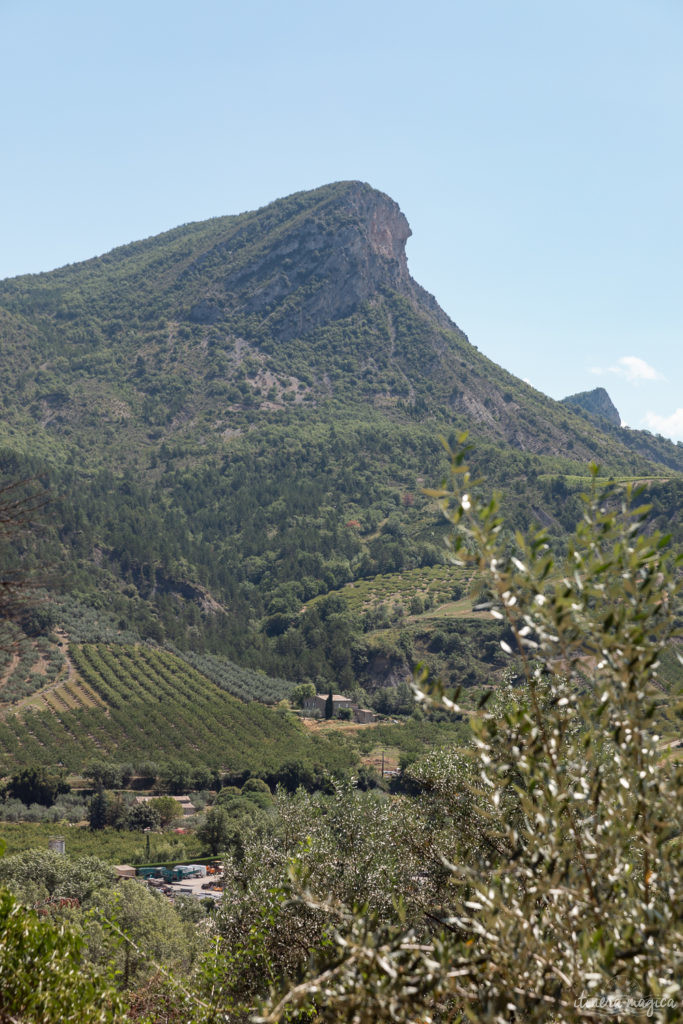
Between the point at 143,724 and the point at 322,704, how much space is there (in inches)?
1445

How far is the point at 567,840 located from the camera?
5496 millimetres

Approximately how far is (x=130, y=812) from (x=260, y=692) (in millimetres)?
47942

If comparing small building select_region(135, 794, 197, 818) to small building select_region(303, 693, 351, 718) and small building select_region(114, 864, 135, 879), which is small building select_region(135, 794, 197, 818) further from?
small building select_region(303, 693, 351, 718)

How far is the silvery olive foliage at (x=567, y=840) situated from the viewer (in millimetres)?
4645

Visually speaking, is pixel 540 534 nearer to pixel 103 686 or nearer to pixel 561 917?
pixel 561 917

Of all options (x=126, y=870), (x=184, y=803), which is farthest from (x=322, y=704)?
(x=126, y=870)

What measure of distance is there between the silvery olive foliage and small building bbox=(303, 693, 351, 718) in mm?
108988

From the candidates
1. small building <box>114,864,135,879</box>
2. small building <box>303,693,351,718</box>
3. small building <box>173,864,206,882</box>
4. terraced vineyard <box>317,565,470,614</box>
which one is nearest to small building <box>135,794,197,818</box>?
small building <box>173,864,206,882</box>

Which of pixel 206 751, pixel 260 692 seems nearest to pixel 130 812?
pixel 206 751

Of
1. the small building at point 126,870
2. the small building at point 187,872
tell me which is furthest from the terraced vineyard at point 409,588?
the small building at point 126,870

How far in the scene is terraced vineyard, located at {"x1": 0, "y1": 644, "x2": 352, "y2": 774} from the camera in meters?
76.7

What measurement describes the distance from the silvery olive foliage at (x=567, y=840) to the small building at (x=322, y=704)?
109m

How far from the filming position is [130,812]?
6656 cm

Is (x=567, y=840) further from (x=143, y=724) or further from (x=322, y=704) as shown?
(x=322, y=704)
